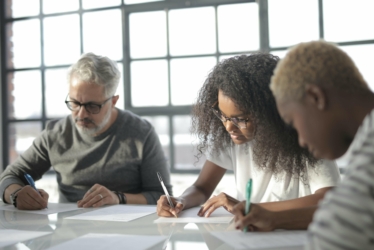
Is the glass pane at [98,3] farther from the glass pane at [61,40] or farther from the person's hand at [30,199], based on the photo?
the person's hand at [30,199]

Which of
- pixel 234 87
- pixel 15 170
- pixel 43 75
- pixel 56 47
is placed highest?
pixel 56 47

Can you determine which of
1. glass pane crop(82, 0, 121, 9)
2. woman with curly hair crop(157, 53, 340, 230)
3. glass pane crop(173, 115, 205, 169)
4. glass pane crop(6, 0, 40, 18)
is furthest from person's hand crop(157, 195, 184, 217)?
glass pane crop(6, 0, 40, 18)

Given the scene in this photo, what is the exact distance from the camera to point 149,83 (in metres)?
3.53

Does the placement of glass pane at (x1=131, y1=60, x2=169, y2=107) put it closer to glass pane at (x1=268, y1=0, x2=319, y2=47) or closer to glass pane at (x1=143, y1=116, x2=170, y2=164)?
glass pane at (x1=143, y1=116, x2=170, y2=164)

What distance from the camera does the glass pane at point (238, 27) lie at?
329 cm

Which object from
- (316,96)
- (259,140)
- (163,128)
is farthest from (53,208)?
(163,128)

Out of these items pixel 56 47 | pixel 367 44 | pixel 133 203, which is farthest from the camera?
pixel 56 47

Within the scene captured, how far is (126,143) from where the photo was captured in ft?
7.55

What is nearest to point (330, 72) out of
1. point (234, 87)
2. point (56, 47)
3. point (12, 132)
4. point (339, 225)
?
point (339, 225)

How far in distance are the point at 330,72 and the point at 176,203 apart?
3.35 feet

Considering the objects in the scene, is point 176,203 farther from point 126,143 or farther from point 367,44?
point 367,44

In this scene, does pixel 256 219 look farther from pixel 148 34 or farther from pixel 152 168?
pixel 148 34

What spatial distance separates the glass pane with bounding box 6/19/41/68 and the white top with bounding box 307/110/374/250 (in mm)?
3602

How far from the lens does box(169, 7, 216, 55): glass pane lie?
3.40 meters
